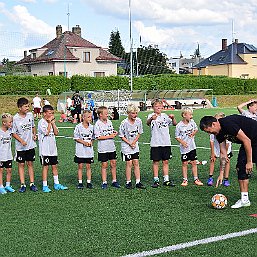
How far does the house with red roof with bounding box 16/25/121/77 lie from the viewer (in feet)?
194

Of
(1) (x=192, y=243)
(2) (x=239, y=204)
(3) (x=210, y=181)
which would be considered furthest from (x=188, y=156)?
(1) (x=192, y=243)

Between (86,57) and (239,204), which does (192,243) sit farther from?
(86,57)

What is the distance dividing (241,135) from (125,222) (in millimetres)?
2110

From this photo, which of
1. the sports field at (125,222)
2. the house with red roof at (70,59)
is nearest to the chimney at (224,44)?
the house with red roof at (70,59)

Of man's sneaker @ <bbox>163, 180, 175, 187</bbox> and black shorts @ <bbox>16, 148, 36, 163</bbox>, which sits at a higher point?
black shorts @ <bbox>16, 148, 36, 163</bbox>

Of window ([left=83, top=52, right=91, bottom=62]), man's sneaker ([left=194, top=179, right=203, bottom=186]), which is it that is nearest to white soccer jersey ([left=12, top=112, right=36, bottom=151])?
man's sneaker ([left=194, top=179, right=203, bottom=186])

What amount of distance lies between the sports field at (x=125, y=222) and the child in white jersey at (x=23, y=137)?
551 millimetres

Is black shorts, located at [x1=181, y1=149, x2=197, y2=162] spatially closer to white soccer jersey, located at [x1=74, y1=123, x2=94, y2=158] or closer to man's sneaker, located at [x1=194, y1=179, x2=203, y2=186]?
man's sneaker, located at [x1=194, y1=179, x2=203, y2=186]

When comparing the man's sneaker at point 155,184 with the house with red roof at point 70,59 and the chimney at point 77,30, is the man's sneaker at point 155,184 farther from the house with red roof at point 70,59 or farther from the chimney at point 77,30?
the chimney at point 77,30

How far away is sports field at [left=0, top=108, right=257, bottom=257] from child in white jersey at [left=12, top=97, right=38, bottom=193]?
0.55 metres

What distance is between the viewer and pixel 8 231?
23.0 ft

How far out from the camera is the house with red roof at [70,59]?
59.2 metres

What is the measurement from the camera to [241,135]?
24.4ft

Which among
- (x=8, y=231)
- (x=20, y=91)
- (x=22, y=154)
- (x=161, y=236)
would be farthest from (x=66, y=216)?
(x=20, y=91)
